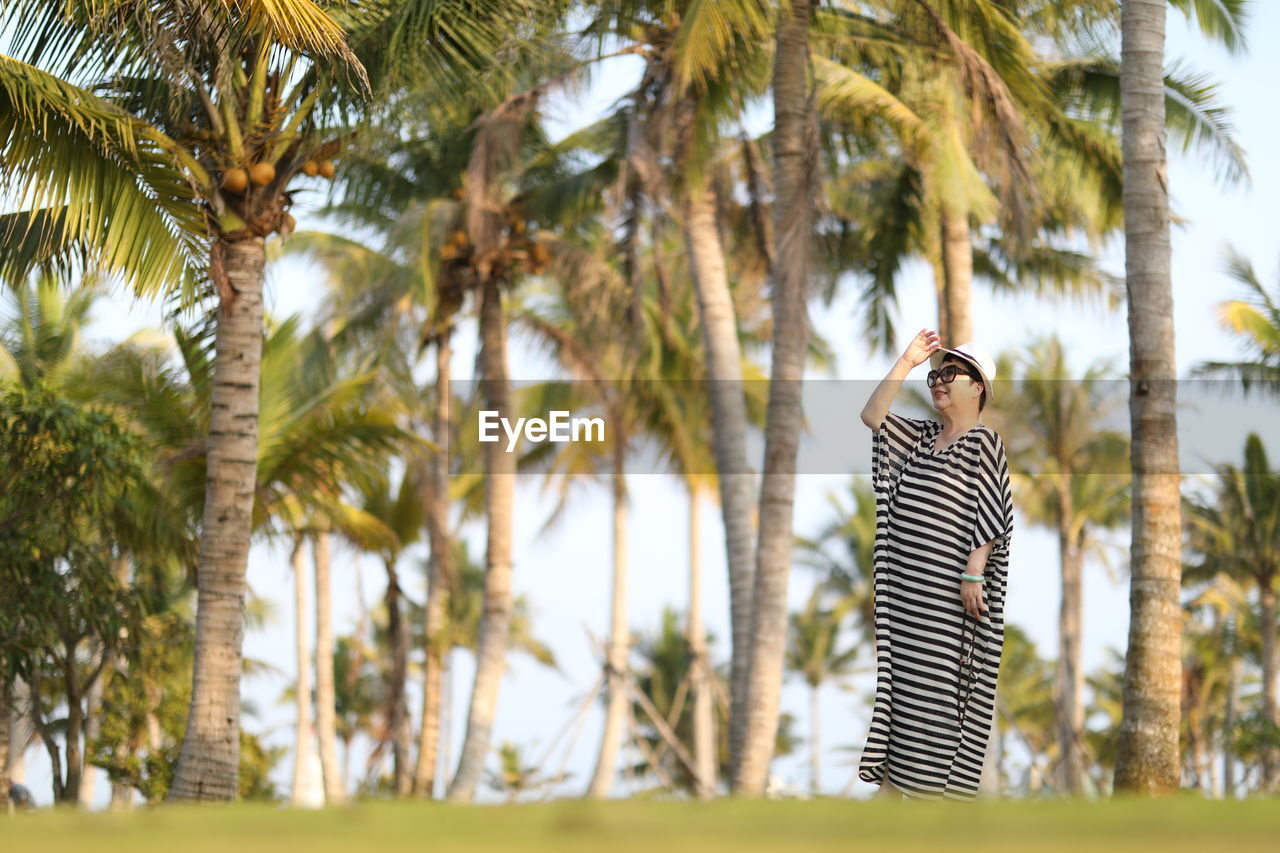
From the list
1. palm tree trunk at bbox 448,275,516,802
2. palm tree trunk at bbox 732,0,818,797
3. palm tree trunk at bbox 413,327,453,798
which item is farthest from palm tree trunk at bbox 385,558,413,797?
A: palm tree trunk at bbox 732,0,818,797

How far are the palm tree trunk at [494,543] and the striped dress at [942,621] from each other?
1542 centimetres

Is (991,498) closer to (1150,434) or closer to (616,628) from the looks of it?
(1150,434)

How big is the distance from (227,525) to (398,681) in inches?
402

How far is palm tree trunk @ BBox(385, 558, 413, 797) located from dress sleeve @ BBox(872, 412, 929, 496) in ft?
46.4

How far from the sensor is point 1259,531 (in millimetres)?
27094

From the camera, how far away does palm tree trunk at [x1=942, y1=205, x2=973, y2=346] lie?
682 inches

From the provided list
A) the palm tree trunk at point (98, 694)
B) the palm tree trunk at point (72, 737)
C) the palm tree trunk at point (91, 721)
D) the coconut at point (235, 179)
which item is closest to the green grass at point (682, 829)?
the coconut at point (235, 179)

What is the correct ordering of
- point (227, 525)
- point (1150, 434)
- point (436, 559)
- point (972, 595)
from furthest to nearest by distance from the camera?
point (436, 559), point (227, 525), point (1150, 434), point (972, 595)

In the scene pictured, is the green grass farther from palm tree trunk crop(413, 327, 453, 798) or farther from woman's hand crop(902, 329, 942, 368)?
palm tree trunk crop(413, 327, 453, 798)

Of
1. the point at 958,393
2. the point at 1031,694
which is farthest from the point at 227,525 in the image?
the point at 1031,694

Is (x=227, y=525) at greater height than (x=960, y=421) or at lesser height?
lesser

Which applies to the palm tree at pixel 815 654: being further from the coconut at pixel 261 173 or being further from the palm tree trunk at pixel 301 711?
the coconut at pixel 261 173

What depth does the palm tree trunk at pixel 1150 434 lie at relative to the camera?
8.34 m

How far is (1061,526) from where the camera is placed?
31.3 m
